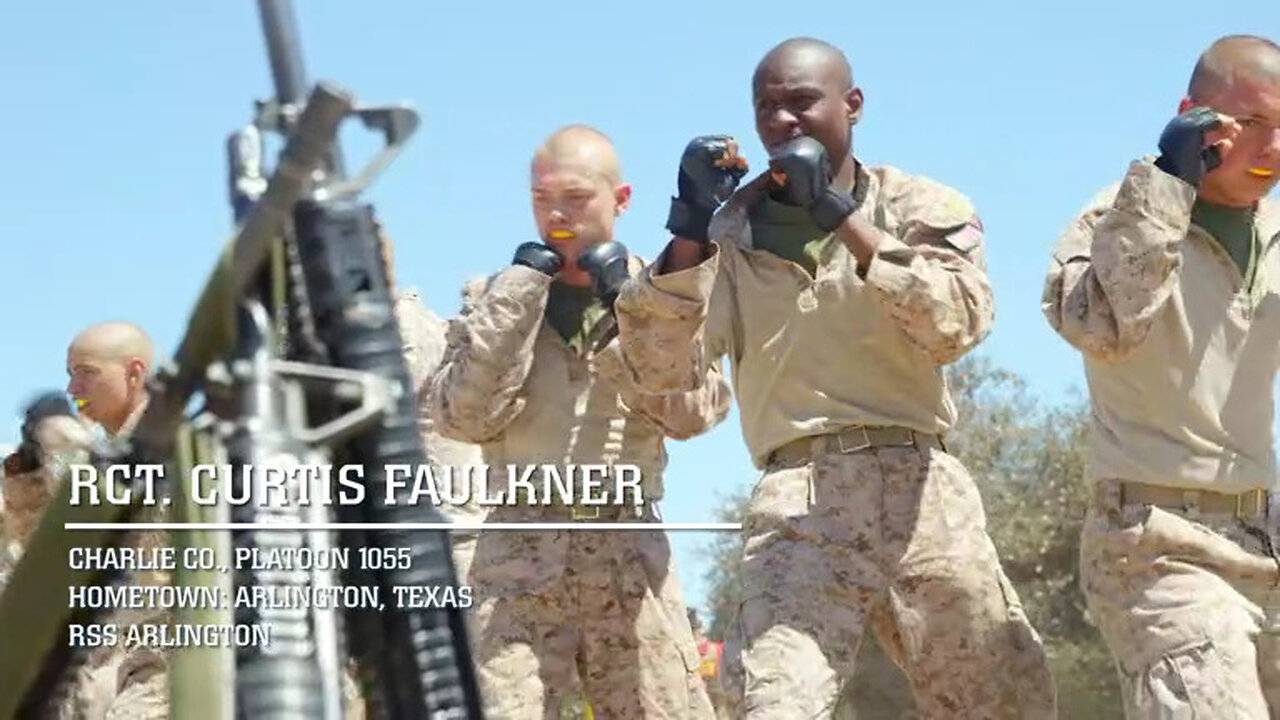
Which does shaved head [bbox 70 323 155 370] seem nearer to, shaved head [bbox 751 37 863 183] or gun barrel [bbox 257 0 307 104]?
shaved head [bbox 751 37 863 183]

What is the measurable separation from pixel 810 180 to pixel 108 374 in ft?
Answer: 15.5

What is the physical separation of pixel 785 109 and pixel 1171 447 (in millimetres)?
1500

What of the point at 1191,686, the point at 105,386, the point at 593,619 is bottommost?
the point at 1191,686

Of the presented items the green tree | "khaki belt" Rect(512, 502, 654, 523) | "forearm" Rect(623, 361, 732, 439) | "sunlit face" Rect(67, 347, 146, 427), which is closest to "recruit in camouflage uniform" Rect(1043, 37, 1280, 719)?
"forearm" Rect(623, 361, 732, 439)

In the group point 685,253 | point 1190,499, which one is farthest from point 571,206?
point 1190,499

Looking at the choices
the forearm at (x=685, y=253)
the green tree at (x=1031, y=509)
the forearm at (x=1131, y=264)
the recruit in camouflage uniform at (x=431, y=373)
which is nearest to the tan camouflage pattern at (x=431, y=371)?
the recruit in camouflage uniform at (x=431, y=373)

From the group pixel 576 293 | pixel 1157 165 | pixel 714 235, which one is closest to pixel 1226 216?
pixel 1157 165

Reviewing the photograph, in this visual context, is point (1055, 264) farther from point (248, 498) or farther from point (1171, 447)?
point (248, 498)

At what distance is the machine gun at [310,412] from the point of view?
248cm

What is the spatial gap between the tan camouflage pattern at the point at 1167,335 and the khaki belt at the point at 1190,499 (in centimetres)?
3

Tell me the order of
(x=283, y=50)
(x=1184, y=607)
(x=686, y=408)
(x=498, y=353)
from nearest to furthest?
(x=283, y=50)
(x=1184, y=607)
(x=686, y=408)
(x=498, y=353)

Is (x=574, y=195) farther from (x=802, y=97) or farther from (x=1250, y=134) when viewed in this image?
(x=1250, y=134)

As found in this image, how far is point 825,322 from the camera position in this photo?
686 cm

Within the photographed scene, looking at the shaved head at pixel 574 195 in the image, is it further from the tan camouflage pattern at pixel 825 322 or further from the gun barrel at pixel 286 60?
the gun barrel at pixel 286 60
